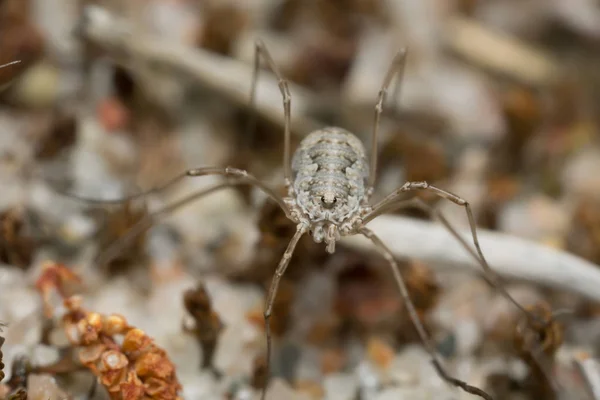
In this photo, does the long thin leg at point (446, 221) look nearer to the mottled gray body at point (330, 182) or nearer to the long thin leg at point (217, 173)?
the mottled gray body at point (330, 182)

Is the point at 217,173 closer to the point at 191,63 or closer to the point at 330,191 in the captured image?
the point at 330,191

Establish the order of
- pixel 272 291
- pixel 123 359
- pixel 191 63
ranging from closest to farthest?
pixel 123 359
pixel 272 291
pixel 191 63

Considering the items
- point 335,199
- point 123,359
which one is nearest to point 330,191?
point 335,199

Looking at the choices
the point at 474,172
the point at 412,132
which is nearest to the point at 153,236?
the point at 412,132

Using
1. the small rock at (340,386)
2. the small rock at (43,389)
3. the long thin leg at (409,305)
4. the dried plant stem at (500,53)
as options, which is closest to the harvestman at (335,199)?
the long thin leg at (409,305)

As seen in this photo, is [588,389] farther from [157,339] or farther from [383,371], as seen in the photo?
[157,339]

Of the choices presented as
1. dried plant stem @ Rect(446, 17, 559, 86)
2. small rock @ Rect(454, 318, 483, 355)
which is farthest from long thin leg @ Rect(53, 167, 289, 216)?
dried plant stem @ Rect(446, 17, 559, 86)
